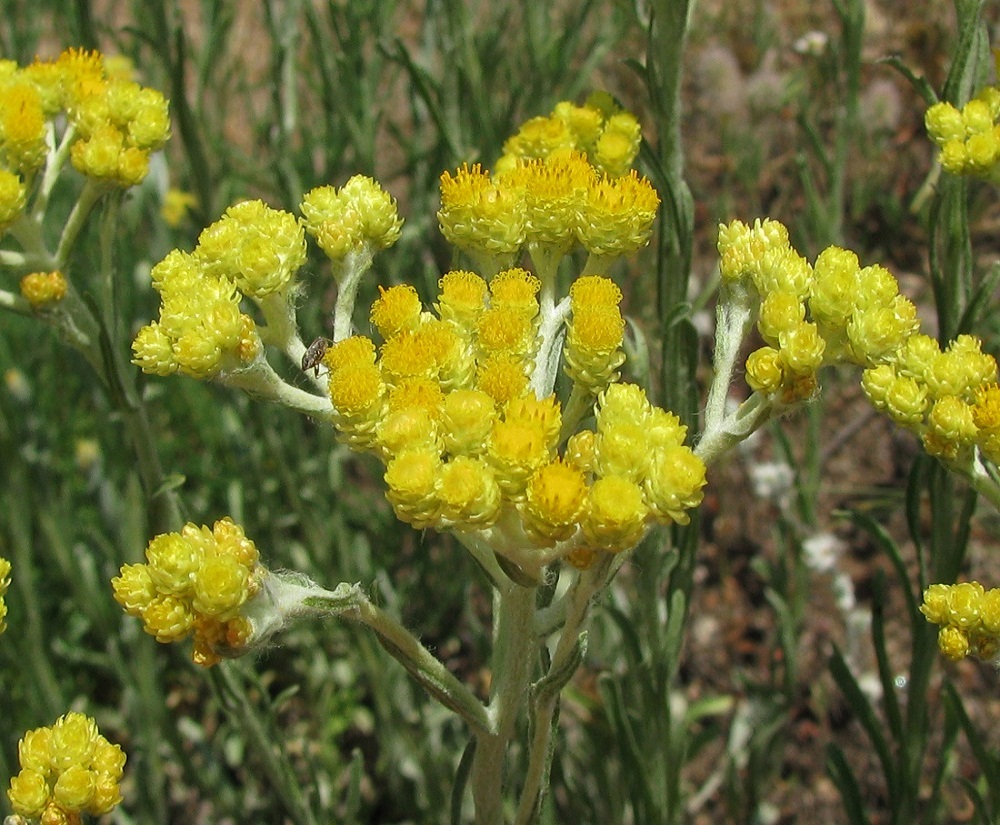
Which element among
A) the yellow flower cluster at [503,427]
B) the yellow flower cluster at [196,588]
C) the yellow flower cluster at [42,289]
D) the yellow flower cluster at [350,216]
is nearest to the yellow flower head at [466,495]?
the yellow flower cluster at [503,427]

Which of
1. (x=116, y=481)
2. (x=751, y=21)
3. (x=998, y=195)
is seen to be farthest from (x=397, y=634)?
(x=751, y=21)

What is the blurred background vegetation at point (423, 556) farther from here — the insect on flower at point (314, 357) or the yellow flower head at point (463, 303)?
the insect on flower at point (314, 357)

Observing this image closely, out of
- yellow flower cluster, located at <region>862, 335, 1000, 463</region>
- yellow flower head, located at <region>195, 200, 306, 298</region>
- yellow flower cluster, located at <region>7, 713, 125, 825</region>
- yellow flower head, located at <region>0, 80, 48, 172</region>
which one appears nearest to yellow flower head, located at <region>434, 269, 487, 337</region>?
yellow flower head, located at <region>195, 200, 306, 298</region>

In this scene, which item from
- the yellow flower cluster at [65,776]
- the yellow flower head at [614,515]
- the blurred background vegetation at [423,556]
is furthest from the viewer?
the blurred background vegetation at [423,556]

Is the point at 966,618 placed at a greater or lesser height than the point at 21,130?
lesser

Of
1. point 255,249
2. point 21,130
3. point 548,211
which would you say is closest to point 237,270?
point 255,249

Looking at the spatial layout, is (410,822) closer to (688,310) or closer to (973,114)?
(688,310)

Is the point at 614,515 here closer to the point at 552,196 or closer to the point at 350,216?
the point at 552,196

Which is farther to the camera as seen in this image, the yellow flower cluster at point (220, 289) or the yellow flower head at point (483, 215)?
the yellow flower head at point (483, 215)
